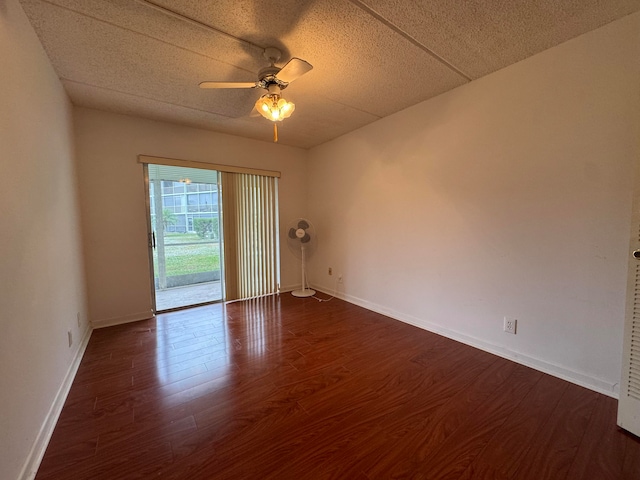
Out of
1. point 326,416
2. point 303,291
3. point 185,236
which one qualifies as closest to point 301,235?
point 303,291

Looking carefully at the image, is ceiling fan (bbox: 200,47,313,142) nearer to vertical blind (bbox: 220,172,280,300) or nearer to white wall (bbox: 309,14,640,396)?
white wall (bbox: 309,14,640,396)

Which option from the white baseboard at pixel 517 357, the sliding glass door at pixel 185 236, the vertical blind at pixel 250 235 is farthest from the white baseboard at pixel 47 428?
the white baseboard at pixel 517 357

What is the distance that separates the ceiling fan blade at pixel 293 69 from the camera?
5.39 feet

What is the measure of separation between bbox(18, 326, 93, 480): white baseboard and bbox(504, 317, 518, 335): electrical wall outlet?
3.09 metres

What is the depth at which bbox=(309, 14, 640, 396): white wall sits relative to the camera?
171 cm

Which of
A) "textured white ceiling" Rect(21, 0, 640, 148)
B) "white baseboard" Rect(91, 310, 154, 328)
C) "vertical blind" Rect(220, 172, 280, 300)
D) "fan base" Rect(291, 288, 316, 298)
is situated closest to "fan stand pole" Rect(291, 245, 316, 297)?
"fan base" Rect(291, 288, 316, 298)

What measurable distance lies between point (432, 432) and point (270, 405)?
98 cm

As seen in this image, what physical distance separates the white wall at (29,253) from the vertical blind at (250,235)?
5.99 ft

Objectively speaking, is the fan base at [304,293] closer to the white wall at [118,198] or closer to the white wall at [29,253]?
the white wall at [118,198]

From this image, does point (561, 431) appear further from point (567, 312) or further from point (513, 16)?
point (513, 16)

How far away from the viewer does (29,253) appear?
142cm

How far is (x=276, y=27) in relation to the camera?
166cm

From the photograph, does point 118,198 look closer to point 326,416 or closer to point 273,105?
point 273,105

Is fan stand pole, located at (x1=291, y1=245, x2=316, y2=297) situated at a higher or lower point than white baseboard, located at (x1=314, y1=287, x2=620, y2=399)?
higher
